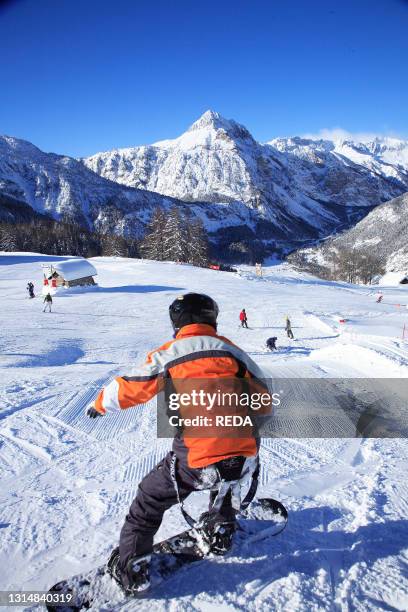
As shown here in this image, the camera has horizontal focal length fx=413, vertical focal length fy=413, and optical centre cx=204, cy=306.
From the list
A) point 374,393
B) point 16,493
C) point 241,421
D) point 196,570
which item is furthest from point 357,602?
point 374,393

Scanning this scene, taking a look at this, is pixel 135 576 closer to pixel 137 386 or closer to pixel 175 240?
pixel 137 386

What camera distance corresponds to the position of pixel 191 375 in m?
2.60

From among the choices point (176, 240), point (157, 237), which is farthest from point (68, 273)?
point (157, 237)

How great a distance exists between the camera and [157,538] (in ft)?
10.4

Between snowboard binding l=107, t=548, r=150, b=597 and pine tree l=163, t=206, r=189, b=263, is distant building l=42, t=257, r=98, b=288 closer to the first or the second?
pine tree l=163, t=206, r=189, b=263

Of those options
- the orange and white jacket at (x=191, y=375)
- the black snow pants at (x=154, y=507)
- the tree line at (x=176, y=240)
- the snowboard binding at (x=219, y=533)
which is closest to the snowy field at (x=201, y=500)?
the snowboard binding at (x=219, y=533)

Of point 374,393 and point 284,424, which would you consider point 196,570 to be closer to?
point 284,424

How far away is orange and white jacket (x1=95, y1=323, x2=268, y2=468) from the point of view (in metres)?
2.60

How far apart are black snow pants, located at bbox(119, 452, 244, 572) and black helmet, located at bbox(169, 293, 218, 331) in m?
0.89

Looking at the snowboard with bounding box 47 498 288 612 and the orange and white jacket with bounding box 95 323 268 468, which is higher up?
the orange and white jacket with bounding box 95 323 268 468

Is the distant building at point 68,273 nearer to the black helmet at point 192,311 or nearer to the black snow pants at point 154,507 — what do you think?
the black helmet at point 192,311

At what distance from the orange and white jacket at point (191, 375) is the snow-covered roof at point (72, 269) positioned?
3705cm

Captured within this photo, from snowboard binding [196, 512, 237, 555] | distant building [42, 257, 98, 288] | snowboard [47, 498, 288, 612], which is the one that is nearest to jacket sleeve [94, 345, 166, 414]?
snowboard binding [196, 512, 237, 555]

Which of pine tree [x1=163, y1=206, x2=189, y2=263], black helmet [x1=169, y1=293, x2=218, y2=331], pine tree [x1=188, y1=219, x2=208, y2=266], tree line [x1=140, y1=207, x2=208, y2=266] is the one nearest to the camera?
black helmet [x1=169, y1=293, x2=218, y2=331]
